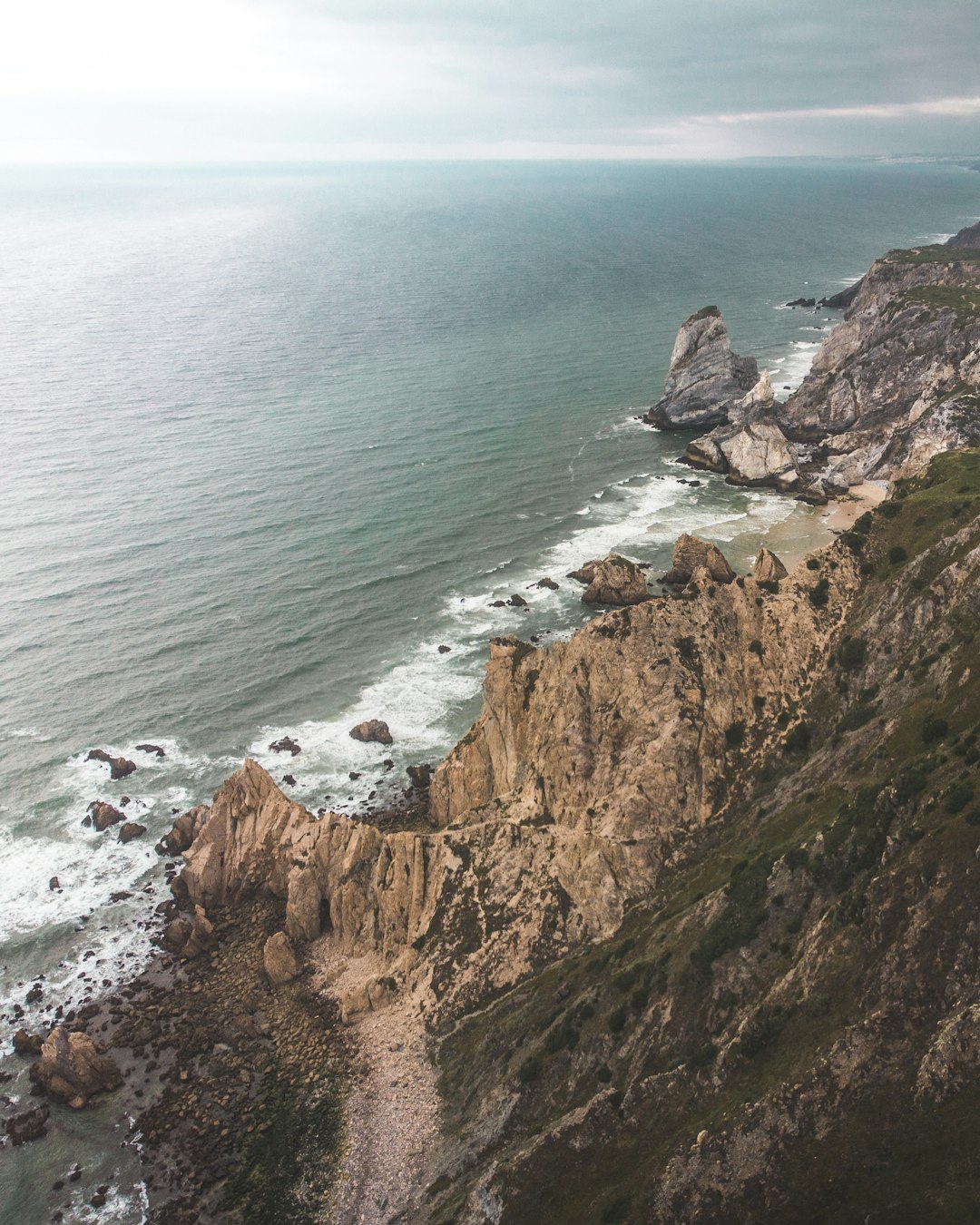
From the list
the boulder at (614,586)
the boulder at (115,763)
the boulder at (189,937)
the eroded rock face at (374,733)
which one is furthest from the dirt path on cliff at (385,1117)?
the boulder at (614,586)

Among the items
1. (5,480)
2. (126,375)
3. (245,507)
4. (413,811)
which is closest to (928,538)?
(413,811)

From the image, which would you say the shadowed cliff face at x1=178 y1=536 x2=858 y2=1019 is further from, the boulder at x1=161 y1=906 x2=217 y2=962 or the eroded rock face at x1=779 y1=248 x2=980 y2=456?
the eroded rock face at x1=779 y1=248 x2=980 y2=456

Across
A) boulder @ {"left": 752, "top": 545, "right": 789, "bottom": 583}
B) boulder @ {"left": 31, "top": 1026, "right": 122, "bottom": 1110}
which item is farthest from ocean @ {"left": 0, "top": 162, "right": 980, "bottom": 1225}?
boulder @ {"left": 752, "top": 545, "right": 789, "bottom": 583}

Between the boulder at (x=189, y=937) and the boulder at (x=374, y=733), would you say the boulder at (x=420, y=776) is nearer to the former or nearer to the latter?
the boulder at (x=374, y=733)

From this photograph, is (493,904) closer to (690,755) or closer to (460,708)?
(690,755)

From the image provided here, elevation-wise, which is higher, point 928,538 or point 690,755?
point 928,538

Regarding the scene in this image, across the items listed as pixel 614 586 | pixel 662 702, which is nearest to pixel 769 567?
pixel 614 586
